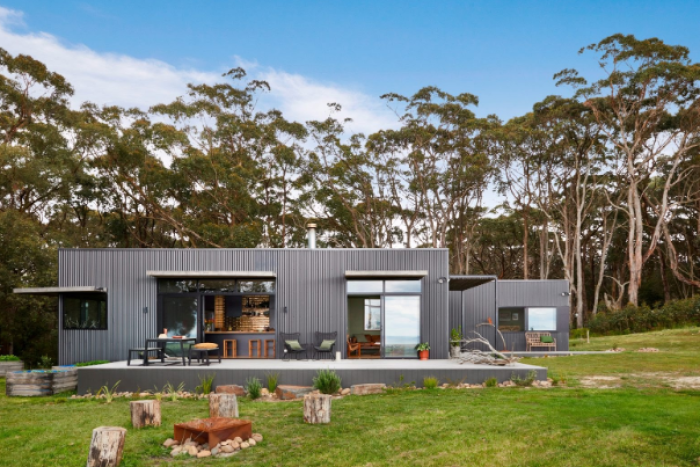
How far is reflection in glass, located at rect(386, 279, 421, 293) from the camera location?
13016 mm

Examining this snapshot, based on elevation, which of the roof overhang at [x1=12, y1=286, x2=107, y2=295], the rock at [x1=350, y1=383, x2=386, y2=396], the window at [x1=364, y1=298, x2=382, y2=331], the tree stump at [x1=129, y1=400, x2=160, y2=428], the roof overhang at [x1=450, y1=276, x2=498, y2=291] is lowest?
the rock at [x1=350, y1=383, x2=386, y2=396]

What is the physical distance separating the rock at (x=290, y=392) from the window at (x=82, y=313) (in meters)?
5.48

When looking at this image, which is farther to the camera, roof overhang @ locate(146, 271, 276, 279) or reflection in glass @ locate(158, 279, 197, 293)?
reflection in glass @ locate(158, 279, 197, 293)

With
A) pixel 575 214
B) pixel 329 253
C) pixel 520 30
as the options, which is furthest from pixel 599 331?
pixel 329 253

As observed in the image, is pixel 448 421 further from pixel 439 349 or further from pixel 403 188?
pixel 403 188

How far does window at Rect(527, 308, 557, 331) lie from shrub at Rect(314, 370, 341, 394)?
11.4m

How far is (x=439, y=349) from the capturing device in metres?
12.9

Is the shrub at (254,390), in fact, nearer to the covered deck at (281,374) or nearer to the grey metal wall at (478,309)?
the covered deck at (281,374)

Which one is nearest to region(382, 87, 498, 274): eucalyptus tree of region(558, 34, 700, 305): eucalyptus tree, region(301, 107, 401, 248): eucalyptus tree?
region(301, 107, 401, 248): eucalyptus tree

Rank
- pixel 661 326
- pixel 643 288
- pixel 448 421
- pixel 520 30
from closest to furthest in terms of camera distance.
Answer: pixel 448 421 → pixel 520 30 → pixel 661 326 → pixel 643 288

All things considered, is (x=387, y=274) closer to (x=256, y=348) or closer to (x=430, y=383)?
(x=430, y=383)

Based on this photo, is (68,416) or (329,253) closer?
(68,416)

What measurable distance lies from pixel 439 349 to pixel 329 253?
3.22m

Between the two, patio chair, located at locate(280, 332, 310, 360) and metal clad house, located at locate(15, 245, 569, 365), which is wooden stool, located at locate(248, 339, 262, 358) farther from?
patio chair, located at locate(280, 332, 310, 360)
